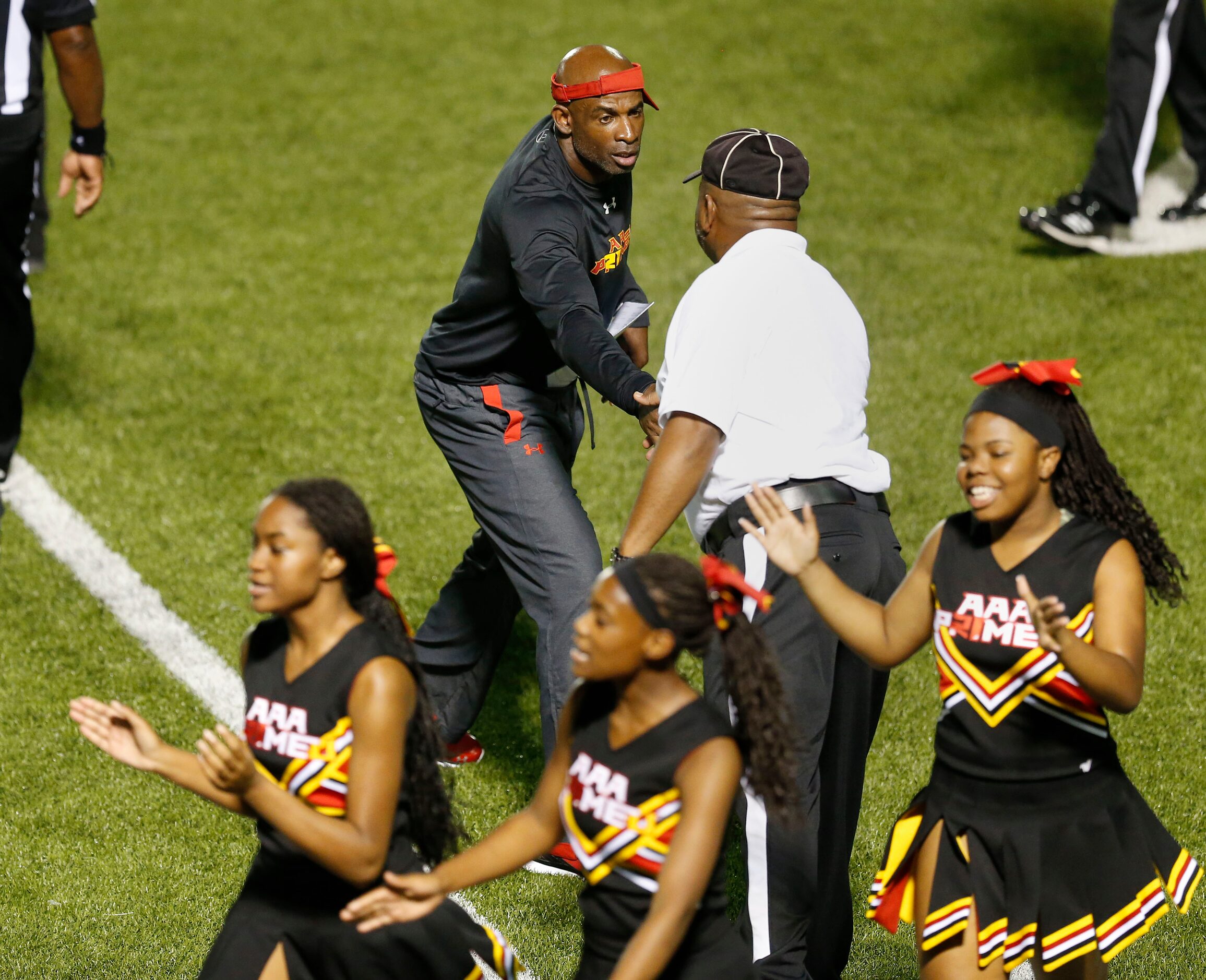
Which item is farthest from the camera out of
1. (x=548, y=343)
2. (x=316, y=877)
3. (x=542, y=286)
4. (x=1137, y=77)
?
(x=1137, y=77)

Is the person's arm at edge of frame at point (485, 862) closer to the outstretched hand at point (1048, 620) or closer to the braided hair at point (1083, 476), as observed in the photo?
the outstretched hand at point (1048, 620)

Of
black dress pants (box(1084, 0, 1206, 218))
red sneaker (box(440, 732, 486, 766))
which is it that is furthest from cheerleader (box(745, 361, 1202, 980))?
black dress pants (box(1084, 0, 1206, 218))

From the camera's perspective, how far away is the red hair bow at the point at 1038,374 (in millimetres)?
3328

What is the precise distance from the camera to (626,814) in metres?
2.99

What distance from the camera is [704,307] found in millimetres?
3955

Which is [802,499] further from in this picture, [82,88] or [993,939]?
[82,88]

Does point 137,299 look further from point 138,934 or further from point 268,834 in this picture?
point 268,834

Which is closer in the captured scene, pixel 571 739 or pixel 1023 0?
pixel 571 739

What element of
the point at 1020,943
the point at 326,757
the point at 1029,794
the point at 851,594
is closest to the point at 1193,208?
the point at 851,594

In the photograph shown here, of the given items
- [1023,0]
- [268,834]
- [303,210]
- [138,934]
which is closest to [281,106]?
[303,210]

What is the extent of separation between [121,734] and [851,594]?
159 cm

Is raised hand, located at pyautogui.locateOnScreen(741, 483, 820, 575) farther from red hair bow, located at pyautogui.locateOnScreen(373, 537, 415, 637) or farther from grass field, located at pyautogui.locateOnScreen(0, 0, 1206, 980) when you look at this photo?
grass field, located at pyautogui.locateOnScreen(0, 0, 1206, 980)

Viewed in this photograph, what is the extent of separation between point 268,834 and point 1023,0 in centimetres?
1173

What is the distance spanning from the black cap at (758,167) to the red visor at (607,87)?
0.48 m
